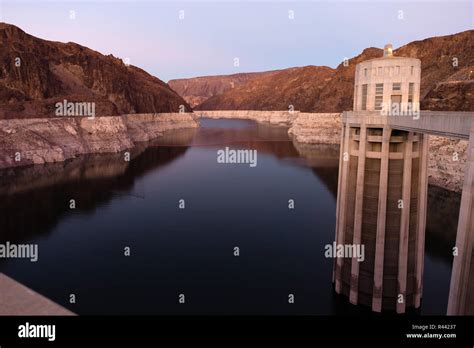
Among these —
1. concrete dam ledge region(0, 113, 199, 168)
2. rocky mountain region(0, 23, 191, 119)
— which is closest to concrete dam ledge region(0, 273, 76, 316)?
concrete dam ledge region(0, 113, 199, 168)

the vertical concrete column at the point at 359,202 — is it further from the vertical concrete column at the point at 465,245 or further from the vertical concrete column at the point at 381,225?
the vertical concrete column at the point at 465,245

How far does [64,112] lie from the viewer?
10019 centimetres

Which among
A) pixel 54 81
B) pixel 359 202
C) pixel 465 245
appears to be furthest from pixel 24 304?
pixel 54 81

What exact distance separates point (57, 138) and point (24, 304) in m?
88.6

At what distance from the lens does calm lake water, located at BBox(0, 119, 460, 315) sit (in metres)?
26.9

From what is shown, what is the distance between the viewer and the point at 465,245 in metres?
13.0

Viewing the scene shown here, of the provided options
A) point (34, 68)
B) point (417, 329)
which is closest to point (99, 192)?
point (417, 329)

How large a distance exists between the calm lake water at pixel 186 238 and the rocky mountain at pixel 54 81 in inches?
1374

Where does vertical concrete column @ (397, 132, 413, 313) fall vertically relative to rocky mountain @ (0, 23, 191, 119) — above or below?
below

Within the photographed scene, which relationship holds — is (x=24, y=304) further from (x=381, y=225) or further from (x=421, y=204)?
(x=421, y=204)

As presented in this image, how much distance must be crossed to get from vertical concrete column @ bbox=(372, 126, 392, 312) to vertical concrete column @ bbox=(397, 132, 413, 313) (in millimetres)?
1127

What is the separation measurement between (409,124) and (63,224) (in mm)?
40090

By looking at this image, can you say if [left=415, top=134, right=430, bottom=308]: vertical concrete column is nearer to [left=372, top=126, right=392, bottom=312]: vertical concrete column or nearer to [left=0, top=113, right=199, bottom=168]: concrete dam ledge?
[left=372, top=126, right=392, bottom=312]: vertical concrete column

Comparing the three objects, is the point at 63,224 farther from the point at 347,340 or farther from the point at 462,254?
the point at 462,254
